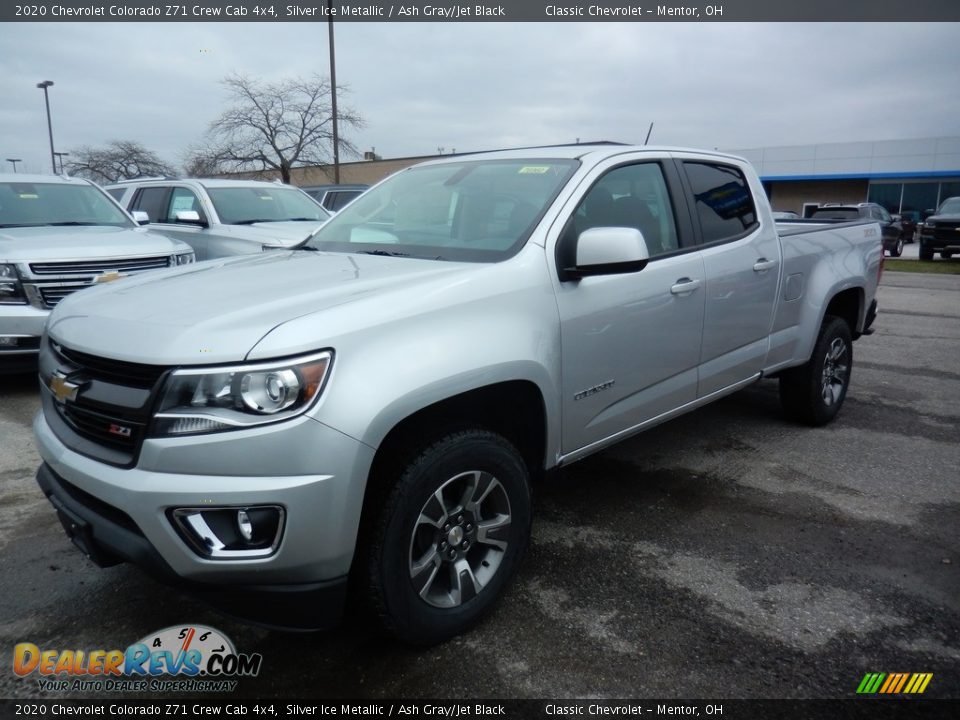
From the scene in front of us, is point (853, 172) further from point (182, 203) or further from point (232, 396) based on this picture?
point (232, 396)

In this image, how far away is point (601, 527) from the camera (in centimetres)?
350

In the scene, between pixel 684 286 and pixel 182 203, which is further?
pixel 182 203

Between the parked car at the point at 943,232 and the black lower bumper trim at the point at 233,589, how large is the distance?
22.5 meters

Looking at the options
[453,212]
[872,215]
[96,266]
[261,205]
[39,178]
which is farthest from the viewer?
[872,215]

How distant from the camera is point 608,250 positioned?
8.97 feet

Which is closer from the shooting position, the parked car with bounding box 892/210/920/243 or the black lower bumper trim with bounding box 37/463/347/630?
the black lower bumper trim with bounding box 37/463/347/630

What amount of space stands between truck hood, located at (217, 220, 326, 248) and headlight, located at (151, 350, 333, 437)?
228 inches

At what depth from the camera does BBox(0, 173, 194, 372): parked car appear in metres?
5.55

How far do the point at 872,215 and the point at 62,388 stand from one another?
23.1 metres

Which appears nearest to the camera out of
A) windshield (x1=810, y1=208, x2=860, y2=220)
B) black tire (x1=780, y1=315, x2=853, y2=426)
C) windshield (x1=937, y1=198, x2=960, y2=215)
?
black tire (x1=780, y1=315, x2=853, y2=426)

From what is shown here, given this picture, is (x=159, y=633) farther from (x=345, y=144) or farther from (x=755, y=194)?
(x=345, y=144)

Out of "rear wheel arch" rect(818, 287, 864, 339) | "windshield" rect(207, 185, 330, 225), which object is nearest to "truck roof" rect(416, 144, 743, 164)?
"rear wheel arch" rect(818, 287, 864, 339)

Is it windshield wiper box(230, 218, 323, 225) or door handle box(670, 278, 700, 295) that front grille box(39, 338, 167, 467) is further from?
windshield wiper box(230, 218, 323, 225)

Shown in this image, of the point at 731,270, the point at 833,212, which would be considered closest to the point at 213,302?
the point at 731,270
